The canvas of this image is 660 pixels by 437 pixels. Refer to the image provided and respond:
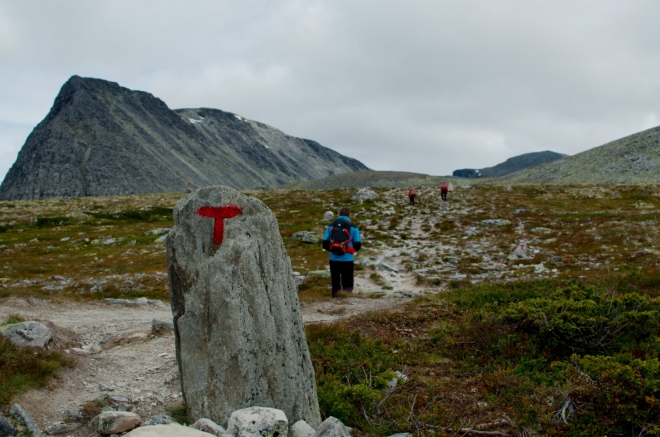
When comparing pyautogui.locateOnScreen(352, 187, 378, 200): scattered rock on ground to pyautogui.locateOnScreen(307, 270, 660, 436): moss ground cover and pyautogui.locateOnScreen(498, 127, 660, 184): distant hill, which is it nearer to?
pyautogui.locateOnScreen(307, 270, 660, 436): moss ground cover

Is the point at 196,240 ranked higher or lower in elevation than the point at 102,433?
higher

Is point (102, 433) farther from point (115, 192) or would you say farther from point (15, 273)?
point (115, 192)

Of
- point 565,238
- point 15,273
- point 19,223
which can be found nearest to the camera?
point 15,273

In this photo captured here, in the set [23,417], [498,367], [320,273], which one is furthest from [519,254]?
[23,417]

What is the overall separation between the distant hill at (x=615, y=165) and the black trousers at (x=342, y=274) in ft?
277

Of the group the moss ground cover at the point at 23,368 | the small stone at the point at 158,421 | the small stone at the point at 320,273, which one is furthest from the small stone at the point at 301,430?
the small stone at the point at 320,273

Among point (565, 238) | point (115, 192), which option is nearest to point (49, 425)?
point (565, 238)

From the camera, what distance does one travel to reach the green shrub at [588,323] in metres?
8.82

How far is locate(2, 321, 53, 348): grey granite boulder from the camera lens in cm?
894

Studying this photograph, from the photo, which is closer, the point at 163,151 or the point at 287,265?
the point at 287,265

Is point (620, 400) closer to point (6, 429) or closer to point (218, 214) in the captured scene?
point (218, 214)

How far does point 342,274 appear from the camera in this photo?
52.9 ft

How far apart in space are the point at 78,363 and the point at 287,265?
15.3 feet

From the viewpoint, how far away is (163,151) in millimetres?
158875
